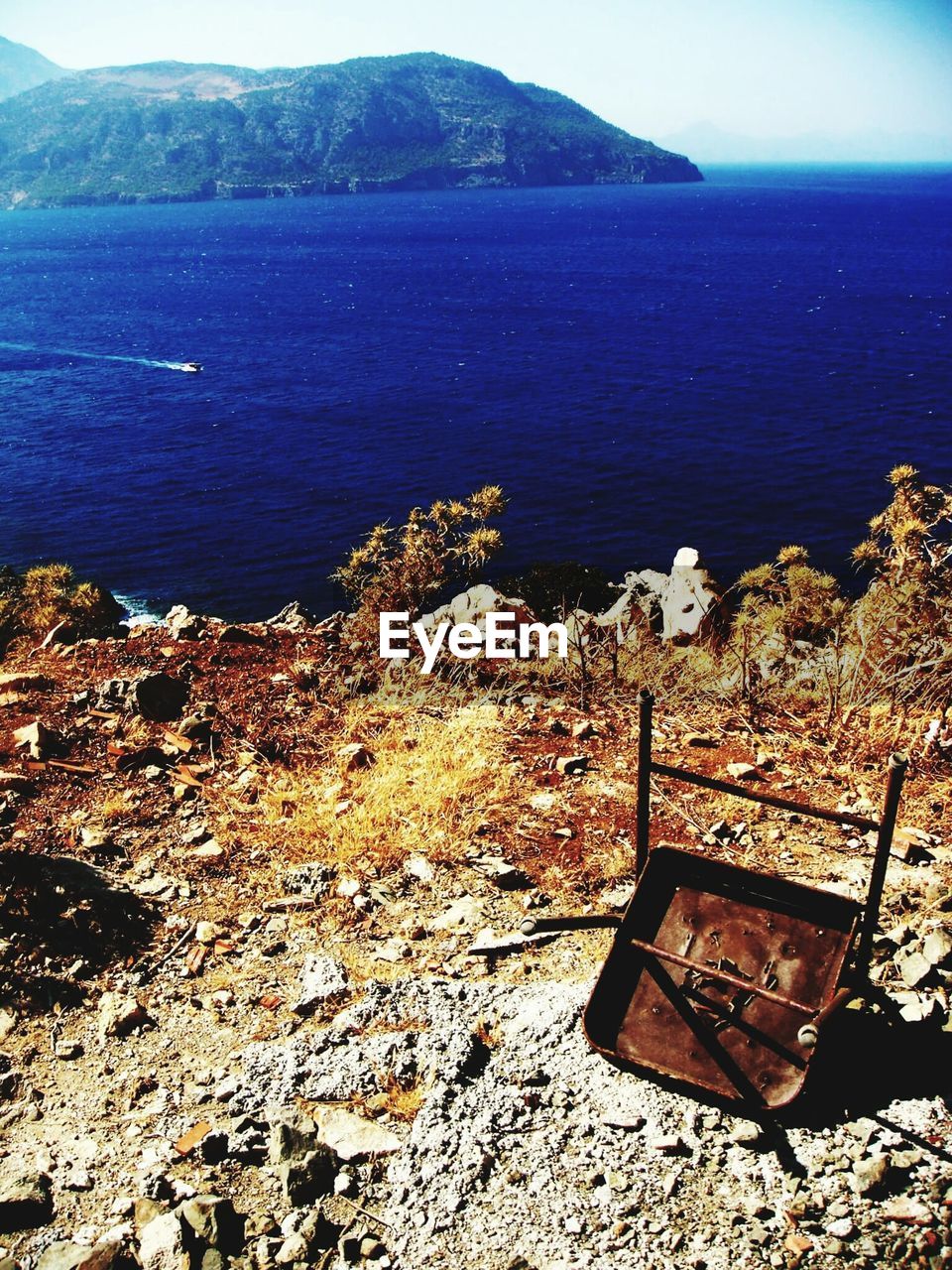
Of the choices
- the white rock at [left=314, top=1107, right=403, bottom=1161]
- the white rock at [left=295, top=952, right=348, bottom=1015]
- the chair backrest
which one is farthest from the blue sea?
the white rock at [left=314, top=1107, right=403, bottom=1161]

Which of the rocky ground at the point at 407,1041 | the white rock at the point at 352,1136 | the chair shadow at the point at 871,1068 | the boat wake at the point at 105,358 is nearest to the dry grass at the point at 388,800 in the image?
the rocky ground at the point at 407,1041

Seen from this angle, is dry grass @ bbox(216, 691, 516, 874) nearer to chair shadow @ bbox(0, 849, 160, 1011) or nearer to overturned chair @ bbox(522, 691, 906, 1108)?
chair shadow @ bbox(0, 849, 160, 1011)

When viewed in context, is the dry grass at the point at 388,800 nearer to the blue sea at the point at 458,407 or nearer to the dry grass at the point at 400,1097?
the dry grass at the point at 400,1097

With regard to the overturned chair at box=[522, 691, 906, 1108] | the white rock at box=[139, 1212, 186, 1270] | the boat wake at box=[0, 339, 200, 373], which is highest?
the boat wake at box=[0, 339, 200, 373]

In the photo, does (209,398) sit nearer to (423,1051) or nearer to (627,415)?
(627,415)

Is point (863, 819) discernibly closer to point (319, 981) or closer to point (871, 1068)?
point (871, 1068)

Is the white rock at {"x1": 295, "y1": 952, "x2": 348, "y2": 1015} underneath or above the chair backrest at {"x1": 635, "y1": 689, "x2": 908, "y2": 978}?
underneath

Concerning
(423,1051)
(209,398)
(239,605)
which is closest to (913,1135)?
(423,1051)
